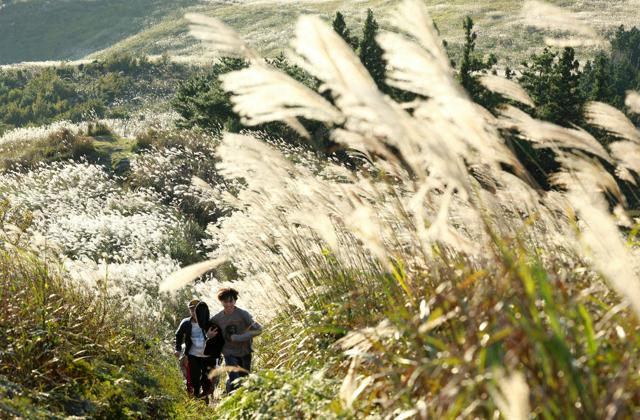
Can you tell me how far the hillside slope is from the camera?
6494 cm

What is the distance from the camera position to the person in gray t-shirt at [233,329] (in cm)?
635

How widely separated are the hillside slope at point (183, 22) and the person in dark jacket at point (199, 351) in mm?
50655

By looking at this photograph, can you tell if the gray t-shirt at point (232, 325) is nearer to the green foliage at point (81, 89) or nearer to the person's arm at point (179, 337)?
the person's arm at point (179, 337)

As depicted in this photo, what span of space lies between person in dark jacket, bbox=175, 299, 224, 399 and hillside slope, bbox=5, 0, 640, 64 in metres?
50.7

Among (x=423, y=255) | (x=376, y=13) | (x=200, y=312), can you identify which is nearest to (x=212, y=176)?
(x=200, y=312)

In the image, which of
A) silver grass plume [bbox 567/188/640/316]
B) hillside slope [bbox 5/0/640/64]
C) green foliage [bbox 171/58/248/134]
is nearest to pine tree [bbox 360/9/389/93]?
green foliage [bbox 171/58/248/134]

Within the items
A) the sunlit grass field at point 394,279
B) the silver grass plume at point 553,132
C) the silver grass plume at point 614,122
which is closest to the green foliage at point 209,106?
the sunlit grass field at point 394,279

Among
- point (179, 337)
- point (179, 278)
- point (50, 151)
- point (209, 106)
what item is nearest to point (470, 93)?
point (209, 106)

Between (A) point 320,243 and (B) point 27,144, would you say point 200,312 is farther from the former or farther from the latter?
(B) point 27,144

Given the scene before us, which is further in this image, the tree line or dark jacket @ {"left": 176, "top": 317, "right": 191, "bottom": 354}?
the tree line

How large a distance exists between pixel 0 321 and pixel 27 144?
1923 centimetres

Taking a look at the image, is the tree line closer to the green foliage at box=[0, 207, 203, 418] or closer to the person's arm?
the person's arm

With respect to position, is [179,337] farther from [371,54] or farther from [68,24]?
[68,24]

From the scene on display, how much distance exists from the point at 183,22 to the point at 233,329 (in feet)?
252
